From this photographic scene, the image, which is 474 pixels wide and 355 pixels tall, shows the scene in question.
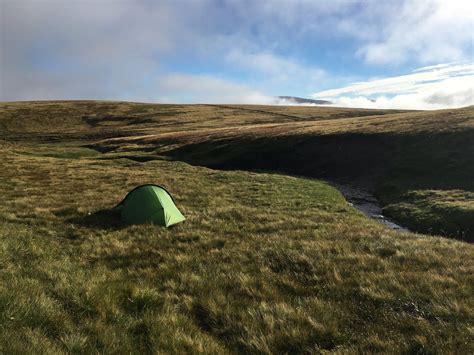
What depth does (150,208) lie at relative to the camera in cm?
1895

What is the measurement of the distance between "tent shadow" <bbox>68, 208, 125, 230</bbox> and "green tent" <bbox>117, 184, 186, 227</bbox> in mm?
522

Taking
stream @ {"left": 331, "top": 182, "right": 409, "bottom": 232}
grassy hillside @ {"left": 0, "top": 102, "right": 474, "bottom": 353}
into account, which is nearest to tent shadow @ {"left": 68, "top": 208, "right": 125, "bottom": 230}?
grassy hillside @ {"left": 0, "top": 102, "right": 474, "bottom": 353}

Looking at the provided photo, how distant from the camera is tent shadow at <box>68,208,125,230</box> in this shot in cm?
1827

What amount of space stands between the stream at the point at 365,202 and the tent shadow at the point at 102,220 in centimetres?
1699

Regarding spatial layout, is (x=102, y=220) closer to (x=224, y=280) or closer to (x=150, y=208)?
(x=150, y=208)

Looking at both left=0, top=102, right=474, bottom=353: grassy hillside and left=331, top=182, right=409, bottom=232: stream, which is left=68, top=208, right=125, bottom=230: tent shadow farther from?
left=331, top=182, right=409, bottom=232: stream

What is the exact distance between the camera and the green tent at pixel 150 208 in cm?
1856

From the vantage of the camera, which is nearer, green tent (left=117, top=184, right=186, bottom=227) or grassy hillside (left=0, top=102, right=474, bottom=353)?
grassy hillside (left=0, top=102, right=474, bottom=353)

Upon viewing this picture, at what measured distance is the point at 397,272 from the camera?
1128cm

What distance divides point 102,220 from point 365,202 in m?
22.6

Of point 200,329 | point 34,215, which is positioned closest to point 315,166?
point 34,215

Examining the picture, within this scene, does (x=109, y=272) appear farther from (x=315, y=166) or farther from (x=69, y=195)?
(x=315, y=166)

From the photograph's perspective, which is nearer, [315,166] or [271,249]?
[271,249]

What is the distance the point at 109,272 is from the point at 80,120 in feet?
496
